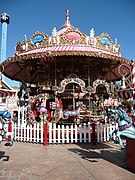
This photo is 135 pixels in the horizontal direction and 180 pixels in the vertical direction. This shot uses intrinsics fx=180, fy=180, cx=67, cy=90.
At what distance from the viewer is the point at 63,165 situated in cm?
536

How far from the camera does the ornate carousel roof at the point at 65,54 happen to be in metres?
10.6

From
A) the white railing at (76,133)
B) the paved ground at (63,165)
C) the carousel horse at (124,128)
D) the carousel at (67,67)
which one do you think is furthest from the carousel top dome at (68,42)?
the carousel horse at (124,128)

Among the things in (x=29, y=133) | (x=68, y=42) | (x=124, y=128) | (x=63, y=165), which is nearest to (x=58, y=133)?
(x=29, y=133)

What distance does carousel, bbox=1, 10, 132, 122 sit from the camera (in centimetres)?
1066

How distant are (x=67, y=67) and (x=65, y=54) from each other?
3361 mm

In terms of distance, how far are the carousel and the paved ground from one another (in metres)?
3.74

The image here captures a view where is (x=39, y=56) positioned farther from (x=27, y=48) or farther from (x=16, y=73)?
(x=16, y=73)

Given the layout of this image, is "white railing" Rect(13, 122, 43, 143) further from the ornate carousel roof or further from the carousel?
the ornate carousel roof

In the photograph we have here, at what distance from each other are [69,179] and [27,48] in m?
10.3

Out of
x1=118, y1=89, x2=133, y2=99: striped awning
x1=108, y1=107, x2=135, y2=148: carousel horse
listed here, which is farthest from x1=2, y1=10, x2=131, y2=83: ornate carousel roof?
x1=108, y1=107, x2=135, y2=148: carousel horse

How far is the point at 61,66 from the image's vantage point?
1354 centimetres

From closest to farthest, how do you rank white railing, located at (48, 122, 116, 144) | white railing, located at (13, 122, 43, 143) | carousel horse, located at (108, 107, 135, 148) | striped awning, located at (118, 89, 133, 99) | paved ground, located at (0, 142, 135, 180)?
paved ground, located at (0, 142, 135, 180)
carousel horse, located at (108, 107, 135, 148)
striped awning, located at (118, 89, 133, 99)
white railing, located at (48, 122, 116, 144)
white railing, located at (13, 122, 43, 143)

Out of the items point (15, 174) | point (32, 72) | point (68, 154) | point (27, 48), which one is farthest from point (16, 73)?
point (15, 174)

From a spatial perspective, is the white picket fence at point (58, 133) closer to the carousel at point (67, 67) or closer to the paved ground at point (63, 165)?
the carousel at point (67, 67)
